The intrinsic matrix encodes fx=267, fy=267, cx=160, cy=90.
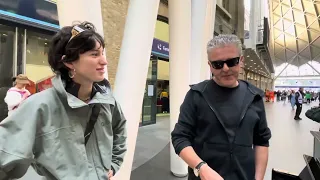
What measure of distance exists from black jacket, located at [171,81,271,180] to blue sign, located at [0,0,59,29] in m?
7.10

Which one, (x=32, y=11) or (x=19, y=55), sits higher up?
(x=32, y=11)

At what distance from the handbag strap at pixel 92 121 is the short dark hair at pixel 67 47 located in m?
0.23

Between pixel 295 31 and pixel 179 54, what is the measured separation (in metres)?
73.0

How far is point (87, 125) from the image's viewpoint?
1461mm

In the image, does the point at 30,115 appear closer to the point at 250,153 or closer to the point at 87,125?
the point at 87,125

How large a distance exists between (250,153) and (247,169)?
0.33ft

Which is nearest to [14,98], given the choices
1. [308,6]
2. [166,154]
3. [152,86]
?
[166,154]

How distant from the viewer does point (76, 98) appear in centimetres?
139

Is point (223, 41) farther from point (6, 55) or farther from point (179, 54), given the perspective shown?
point (6, 55)

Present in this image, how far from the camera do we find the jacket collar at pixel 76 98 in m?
1.36

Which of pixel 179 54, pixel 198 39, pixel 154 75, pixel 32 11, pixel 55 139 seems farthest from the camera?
pixel 154 75

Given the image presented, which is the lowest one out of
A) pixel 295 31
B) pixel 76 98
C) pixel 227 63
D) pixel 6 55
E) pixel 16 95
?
pixel 16 95

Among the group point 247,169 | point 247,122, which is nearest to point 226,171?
point 247,169

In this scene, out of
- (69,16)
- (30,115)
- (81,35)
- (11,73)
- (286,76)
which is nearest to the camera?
(30,115)
